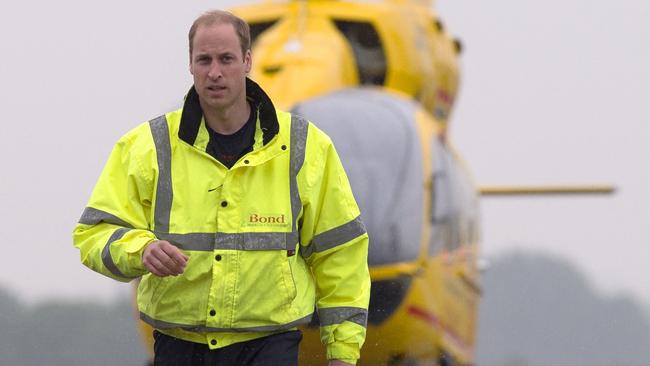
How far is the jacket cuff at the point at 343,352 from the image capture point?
4.42 metres

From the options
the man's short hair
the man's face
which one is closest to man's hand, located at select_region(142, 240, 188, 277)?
the man's face

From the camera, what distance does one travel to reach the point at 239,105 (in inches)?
172

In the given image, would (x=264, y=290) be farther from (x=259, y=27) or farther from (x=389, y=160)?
(x=259, y=27)

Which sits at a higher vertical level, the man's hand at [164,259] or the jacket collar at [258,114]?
the jacket collar at [258,114]

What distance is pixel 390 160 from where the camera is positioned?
967 cm

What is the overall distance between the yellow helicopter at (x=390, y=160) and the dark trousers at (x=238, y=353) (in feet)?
11.5

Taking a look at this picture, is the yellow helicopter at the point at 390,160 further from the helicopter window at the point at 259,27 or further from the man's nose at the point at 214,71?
the man's nose at the point at 214,71

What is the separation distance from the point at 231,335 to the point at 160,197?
372 millimetres

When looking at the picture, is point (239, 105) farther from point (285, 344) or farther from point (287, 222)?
point (285, 344)

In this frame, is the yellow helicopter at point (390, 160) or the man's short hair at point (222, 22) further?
the yellow helicopter at point (390, 160)

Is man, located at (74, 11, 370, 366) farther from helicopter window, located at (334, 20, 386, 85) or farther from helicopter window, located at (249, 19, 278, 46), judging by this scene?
helicopter window, located at (334, 20, 386, 85)

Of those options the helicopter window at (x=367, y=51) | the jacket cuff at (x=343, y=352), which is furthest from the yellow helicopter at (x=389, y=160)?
the jacket cuff at (x=343, y=352)

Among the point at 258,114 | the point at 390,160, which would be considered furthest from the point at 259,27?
the point at 258,114

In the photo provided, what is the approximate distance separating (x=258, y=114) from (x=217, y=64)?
26cm
